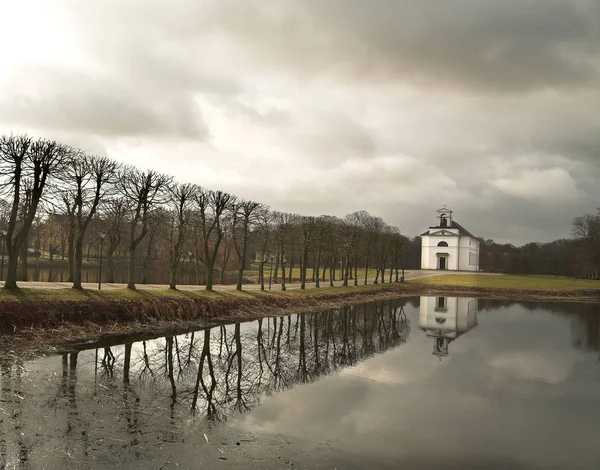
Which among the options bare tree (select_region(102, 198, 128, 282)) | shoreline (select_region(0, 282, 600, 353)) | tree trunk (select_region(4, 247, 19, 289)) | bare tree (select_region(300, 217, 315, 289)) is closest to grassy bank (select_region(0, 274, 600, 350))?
shoreline (select_region(0, 282, 600, 353))

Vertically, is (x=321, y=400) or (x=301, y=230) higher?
(x=301, y=230)

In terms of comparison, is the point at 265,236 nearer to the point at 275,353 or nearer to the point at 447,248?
the point at 275,353

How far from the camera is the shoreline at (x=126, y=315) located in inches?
656

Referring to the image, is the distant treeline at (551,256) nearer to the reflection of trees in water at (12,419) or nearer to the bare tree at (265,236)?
the bare tree at (265,236)

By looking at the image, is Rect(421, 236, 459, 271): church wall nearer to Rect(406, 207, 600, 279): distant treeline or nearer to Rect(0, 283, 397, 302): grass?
Rect(406, 207, 600, 279): distant treeline

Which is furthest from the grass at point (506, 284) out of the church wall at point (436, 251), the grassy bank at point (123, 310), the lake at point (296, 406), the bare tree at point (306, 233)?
the lake at point (296, 406)

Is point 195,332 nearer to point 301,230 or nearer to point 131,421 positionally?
point 131,421

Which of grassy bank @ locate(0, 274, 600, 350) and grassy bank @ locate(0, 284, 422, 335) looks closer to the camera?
grassy bank @ locate(0, 274, 600, 350)

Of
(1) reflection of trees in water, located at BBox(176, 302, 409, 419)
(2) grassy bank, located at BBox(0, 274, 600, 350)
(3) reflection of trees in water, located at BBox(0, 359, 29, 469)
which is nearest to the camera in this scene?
(3) reflection of trees in water, located at BBox(0, 359, 29, 469)

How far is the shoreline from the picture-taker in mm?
16666

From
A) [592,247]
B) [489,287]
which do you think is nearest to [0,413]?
[489,287]

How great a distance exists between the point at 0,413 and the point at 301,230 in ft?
122

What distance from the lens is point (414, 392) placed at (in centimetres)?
1352

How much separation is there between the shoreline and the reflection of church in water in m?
8.23
